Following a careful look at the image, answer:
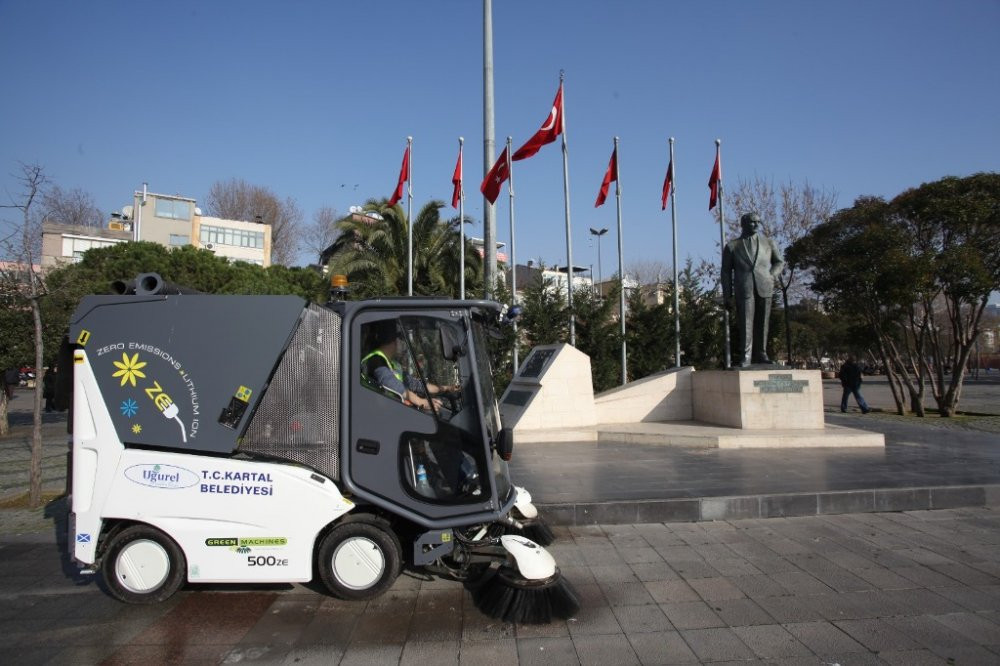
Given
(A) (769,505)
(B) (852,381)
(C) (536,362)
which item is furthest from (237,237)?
(A) (769,505)

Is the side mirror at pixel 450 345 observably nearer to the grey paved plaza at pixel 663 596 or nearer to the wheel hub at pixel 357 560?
the wheel hub at pixel 357 560

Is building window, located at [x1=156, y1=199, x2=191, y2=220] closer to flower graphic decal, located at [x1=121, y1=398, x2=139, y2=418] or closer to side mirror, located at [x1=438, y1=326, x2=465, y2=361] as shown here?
flower graphic decal, located at [x1=121, y1=398, x2=139, y2=418]

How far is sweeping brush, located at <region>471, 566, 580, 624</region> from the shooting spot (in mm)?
3988

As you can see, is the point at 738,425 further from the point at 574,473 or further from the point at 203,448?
the point at 203,448

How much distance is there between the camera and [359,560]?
4.22 m

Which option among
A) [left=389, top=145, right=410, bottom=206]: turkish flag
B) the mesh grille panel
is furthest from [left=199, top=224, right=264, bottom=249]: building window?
the mesh grille panel

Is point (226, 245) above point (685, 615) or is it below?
above

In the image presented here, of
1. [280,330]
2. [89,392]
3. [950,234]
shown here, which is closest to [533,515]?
[280,330]

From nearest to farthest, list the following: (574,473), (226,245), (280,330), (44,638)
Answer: (44,638), (280,330), (574,473), (226,245)

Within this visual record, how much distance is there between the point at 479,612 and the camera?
4137mm

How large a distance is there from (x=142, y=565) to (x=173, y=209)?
5860 centimetres

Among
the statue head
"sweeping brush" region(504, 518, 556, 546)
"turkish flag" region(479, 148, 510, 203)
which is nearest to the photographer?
"sweeping brush" region(504, 518, 556, 546)

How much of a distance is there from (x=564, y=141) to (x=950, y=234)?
10.5 m

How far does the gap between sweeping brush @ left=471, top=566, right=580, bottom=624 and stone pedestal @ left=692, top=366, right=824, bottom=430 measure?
7.88 m
